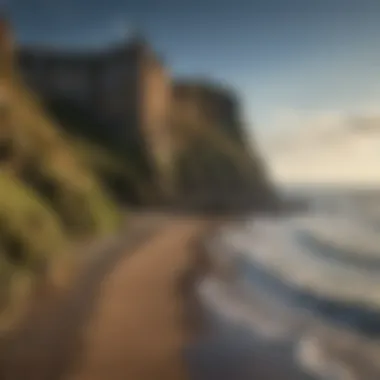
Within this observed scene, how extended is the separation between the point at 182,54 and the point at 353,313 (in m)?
1.22

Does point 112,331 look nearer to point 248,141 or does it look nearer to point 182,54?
point 248,141

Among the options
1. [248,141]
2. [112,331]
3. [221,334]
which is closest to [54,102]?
[248,141]

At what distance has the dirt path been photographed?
1435 mm

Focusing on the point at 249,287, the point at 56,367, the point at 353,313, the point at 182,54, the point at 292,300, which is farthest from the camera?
the point at 249,287

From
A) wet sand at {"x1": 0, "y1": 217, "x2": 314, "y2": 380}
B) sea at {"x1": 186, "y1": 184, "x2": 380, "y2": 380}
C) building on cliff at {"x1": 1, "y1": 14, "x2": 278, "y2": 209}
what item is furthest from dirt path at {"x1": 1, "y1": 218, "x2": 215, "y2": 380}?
building on cliff at {"x1": 1, "y1": 14, "x2": 278, "y2": 209}

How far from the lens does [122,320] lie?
162 centimetres

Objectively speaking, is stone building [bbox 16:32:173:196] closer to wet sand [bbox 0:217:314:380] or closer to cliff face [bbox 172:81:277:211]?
cliff face [bbox 172:81:277:211]

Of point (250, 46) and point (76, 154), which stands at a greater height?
point (250, 46)

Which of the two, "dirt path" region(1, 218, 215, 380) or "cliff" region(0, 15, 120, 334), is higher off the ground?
"cliff" region(0, 15, 120, 334)

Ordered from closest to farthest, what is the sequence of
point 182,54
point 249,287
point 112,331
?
point 112,331 < point 182,54 < point 249,287

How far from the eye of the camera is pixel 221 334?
1760 mm

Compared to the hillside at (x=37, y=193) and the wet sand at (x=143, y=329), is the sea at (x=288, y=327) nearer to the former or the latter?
the wet sand at (x=143, y=329)

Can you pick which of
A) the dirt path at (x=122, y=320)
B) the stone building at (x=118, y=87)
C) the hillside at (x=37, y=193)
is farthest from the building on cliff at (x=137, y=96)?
the dirt path at (x=122, y=320)

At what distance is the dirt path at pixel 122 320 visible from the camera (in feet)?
4.71
